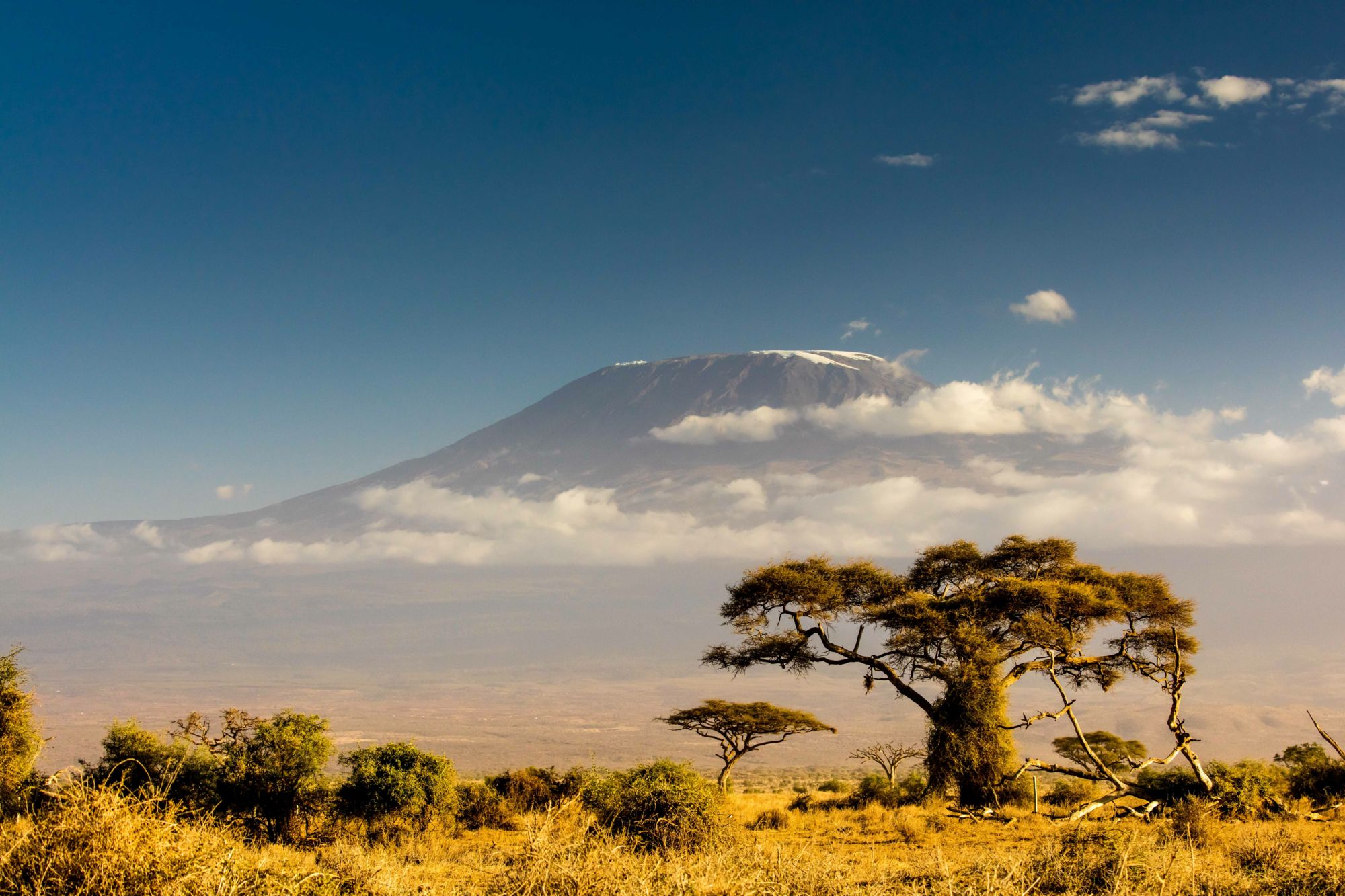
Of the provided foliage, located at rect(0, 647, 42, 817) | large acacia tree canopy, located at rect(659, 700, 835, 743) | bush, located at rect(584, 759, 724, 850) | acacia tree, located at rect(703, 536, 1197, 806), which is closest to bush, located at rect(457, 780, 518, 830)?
A: bush, located at rect(584, 759, 724, 850)

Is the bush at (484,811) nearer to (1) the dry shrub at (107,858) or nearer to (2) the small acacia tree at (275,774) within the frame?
(2) the small acacia tree at (275,774)

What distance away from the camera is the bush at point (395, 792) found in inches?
697

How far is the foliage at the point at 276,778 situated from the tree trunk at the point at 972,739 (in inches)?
560

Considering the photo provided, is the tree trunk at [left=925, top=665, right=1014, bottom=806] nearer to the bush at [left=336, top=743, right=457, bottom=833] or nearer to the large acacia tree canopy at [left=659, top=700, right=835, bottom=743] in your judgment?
the large acacia tree canopy at [left=659, top=700, right=835, bottom=743]

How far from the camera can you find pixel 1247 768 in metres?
15.9

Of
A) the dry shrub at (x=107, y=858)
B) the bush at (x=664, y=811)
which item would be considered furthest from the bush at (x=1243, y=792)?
the dry shrub at (x=107, y=858)

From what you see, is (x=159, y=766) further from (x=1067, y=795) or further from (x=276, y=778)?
(x=1067, y=795)

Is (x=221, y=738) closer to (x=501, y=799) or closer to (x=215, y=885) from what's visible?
(x=501, y=799)

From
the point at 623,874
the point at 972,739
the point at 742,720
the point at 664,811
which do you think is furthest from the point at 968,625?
the point at 623,874

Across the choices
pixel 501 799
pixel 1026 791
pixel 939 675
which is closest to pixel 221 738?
pixel 501 799

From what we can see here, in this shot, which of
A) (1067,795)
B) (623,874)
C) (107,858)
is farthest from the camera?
(1067,795)

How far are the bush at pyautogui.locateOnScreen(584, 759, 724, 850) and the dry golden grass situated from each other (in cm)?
67

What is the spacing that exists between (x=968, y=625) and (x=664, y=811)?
32.3 ft

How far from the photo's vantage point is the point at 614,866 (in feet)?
Result: 24.3
